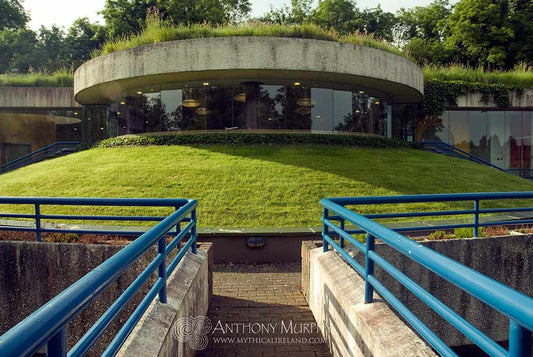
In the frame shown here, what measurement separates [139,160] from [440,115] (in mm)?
21865

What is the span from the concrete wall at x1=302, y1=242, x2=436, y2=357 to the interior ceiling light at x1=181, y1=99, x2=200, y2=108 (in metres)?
15.0

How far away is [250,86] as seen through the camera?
18.0m

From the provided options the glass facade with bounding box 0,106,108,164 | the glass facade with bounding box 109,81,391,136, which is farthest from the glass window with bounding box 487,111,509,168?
the glass facade with bounding box 0,106,108,164

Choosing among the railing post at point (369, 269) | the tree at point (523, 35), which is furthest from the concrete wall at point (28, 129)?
the tree at point (523, 35)

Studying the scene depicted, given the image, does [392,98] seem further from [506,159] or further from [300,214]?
[300,214]

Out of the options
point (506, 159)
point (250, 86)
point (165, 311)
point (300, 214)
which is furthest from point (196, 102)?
point (506, 159)

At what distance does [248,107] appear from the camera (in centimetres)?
1802

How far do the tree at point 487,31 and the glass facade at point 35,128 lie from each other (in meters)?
37.8

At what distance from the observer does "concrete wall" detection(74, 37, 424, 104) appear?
1555 cm

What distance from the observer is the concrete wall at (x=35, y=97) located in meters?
25.6

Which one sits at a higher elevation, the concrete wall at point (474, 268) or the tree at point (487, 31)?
the tree at point (487, 31)

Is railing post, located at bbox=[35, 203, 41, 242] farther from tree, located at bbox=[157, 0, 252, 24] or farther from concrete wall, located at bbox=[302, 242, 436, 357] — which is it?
tree, located at bbox=[157, 0, 252, 24]

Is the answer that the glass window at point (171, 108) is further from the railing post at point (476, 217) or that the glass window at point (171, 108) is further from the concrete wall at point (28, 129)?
the railing post at point (476, 217)

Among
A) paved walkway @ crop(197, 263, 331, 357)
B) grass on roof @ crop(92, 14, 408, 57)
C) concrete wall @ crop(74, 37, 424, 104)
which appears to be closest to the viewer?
paved walkway @ crop(197, 263, 331, 357)
